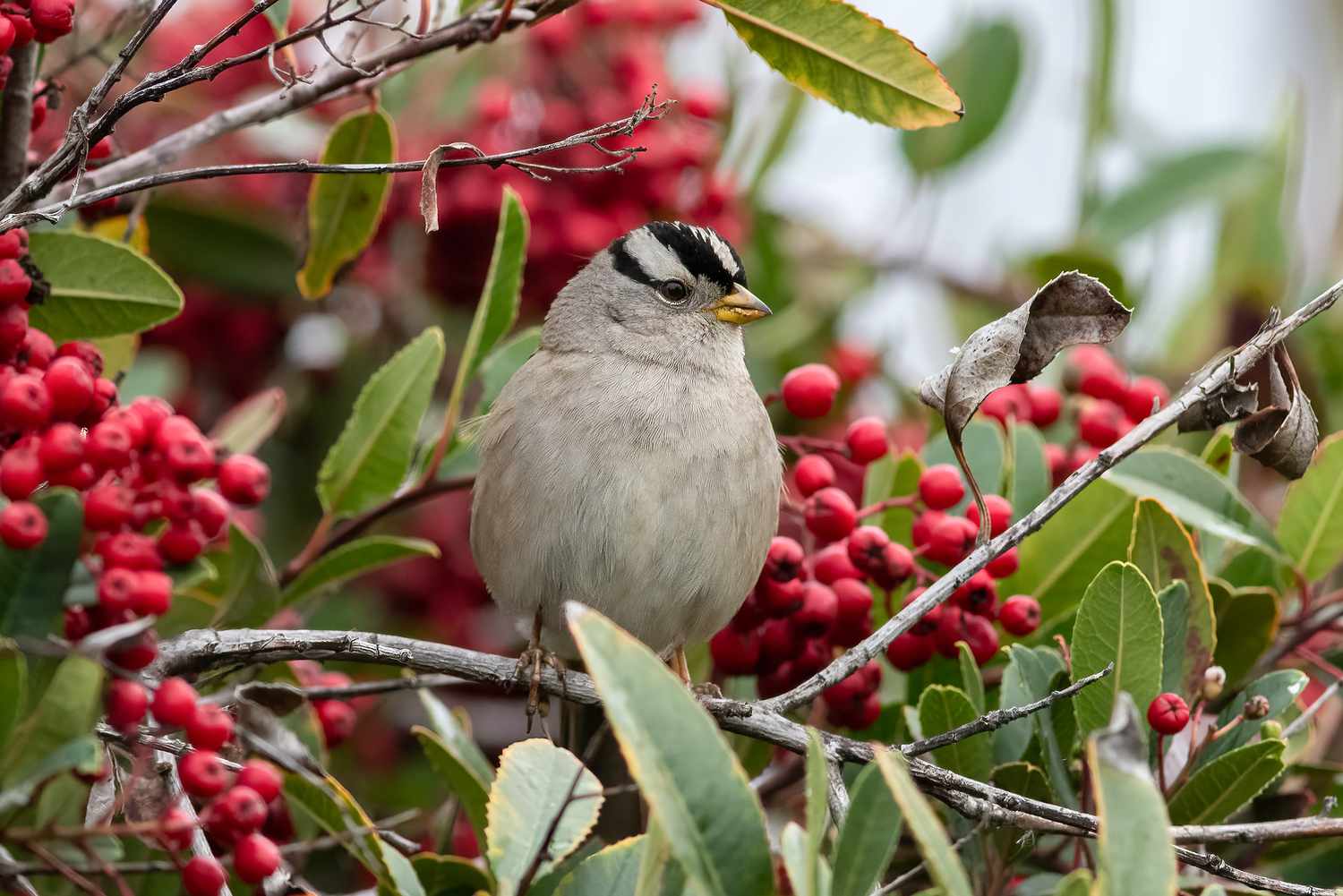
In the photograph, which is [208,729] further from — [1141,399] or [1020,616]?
[1141,399]

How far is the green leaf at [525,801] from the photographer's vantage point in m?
2.09

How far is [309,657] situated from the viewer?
217 centimetres

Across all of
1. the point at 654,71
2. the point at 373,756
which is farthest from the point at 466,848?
the point at 654,71

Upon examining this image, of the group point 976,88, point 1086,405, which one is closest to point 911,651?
point 1086,405

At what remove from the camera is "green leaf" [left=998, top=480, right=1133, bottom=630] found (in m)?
3.04

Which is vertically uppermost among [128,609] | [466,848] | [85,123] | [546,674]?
[85,123]

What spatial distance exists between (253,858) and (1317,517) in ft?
7.21

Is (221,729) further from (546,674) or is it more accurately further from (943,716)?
(943,716)

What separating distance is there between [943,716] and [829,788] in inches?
15.5

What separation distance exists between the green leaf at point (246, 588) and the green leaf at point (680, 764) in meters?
1.15

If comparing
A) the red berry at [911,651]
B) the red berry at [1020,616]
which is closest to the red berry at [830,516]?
the red berry at [911,651]

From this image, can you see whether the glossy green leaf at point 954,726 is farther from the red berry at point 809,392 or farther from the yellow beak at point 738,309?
the yellow beak at point 738,309

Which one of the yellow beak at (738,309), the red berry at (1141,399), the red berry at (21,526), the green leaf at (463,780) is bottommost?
the green leaf at (463,780)

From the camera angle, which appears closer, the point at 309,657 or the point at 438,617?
the point at 309,657
